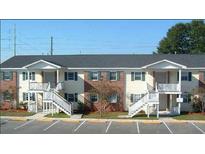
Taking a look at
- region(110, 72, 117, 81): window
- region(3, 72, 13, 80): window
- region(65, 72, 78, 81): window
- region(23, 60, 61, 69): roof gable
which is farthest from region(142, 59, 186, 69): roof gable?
region(3, 72, 13, 80): window

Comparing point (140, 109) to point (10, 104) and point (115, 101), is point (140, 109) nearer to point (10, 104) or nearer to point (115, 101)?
point (115, 101)

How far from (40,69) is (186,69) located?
1265cm

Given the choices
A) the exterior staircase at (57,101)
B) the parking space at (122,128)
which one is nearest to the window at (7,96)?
the exterior staircase at (57,101)

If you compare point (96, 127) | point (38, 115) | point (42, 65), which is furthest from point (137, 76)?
point (38, 115)

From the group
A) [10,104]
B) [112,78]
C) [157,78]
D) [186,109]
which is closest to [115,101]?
[112,78]

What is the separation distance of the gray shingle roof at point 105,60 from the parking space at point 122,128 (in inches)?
305

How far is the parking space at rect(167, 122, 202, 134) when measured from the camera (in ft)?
66.6

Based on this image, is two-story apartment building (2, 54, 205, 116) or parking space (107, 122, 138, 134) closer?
parking space (107, 122, 138, 134)

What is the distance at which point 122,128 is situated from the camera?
849 inches

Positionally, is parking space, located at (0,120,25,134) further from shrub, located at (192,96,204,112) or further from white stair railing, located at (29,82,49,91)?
shrub, located at (192,96,204,112)

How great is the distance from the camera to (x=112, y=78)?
1164 inches
